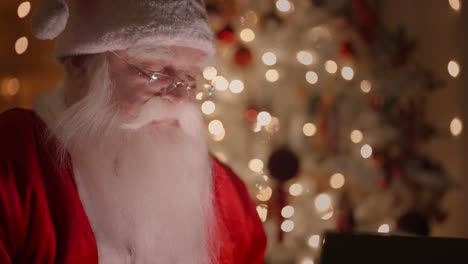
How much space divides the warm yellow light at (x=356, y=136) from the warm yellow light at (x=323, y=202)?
0.28 metres

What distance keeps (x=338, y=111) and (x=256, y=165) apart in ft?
1.61

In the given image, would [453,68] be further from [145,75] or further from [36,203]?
[36,203]

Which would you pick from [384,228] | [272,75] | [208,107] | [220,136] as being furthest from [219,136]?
[384,228]

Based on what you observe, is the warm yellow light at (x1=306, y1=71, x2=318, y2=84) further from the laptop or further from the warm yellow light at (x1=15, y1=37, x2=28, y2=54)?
the laptop

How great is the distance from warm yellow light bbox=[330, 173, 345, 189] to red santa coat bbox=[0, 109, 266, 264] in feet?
4.54

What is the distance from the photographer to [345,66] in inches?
96.0

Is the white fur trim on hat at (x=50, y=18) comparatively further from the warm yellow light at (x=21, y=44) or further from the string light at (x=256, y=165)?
the string light at (x=256, y=165)

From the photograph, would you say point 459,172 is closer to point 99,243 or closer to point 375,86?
point 375,86

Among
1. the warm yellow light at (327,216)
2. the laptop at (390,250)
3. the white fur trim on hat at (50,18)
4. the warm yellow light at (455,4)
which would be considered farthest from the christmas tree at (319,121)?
the laptop at (390,250)

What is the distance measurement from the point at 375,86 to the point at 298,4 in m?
0.54

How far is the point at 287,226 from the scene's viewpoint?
2.26 m

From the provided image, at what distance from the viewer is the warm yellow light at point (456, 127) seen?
8.25 feet

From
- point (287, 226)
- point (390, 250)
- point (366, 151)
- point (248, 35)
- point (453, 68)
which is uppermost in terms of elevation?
point (248, 35)

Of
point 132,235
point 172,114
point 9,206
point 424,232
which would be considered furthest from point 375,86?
point 9,206
